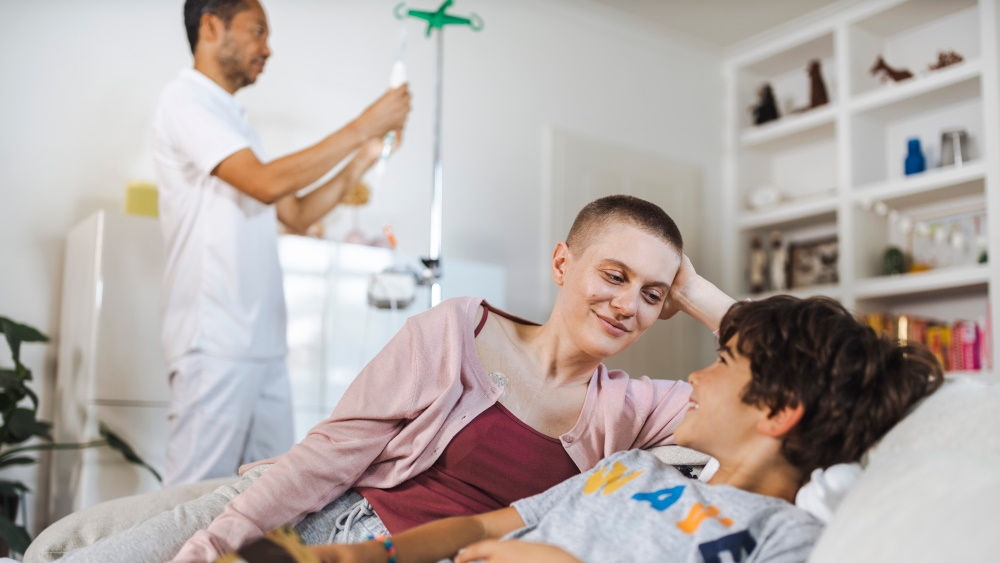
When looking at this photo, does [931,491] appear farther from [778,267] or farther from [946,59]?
[778,267]

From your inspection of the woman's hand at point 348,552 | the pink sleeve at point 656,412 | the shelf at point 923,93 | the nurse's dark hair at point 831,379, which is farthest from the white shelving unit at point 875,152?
the woman's hand at point 348,552

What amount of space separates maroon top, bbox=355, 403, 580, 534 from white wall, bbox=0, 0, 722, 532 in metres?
2.33

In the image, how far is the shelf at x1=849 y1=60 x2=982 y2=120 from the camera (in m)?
4.53

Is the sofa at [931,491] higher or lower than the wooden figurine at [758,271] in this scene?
lower

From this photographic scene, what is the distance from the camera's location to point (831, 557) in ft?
3.02

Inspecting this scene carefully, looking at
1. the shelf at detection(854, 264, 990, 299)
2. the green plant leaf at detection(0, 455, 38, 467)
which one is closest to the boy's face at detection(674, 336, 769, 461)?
the green plant leaf at detection(0, 455, 38, 467)

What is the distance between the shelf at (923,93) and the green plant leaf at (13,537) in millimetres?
4129

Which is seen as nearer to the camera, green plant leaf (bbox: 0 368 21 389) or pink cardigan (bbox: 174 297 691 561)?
pink cardigan (bbox: 174 297 691 561)

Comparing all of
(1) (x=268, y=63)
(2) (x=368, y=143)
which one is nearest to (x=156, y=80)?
(1) (x=268, y=63)

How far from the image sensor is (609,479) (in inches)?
48.6

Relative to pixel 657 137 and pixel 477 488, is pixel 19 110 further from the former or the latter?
pixel 657 137

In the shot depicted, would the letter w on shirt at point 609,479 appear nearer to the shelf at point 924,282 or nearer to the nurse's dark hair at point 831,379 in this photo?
the nurse's dark hair at point 831,379

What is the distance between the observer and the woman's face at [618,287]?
1.43 meters

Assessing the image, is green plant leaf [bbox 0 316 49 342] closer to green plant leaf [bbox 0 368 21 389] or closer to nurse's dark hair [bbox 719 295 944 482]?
green plant leaf [bbox 0 368 21 389]
